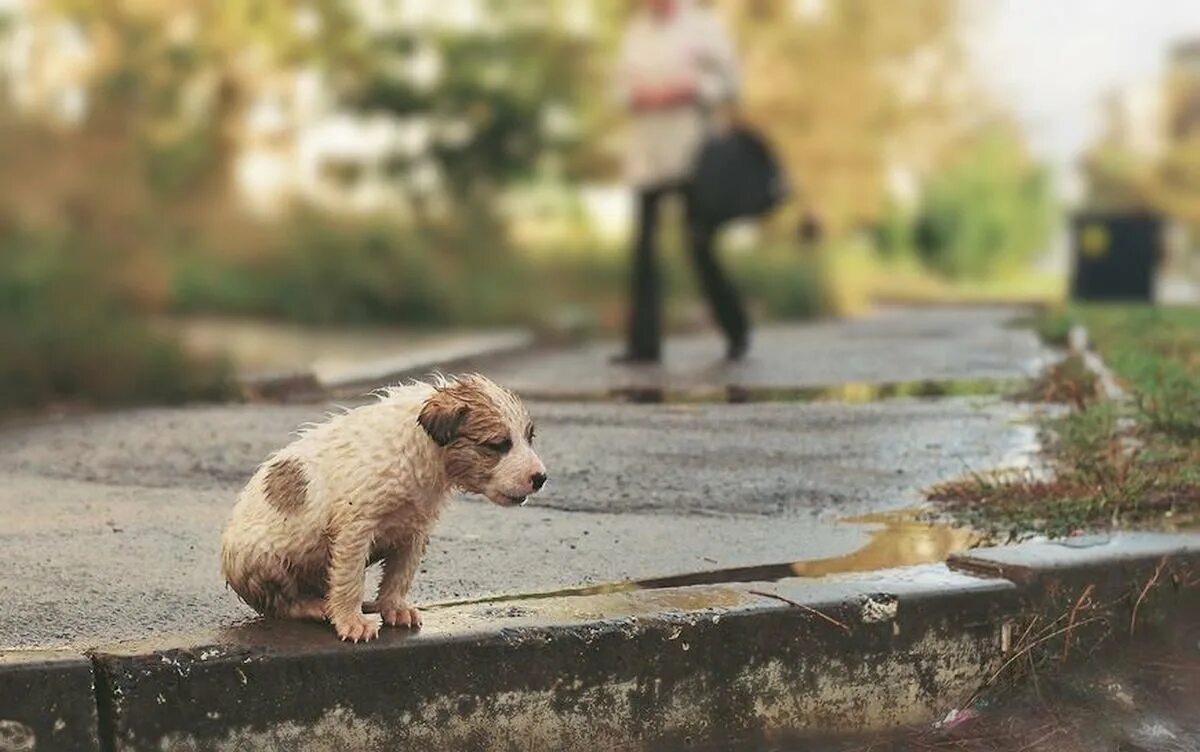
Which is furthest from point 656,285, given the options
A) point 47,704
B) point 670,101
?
point 47,704

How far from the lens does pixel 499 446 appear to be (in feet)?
9.39

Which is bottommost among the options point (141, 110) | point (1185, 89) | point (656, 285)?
point (656, 285)

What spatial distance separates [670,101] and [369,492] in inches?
265

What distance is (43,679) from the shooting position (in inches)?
106

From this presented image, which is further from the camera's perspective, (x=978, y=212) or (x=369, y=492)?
(x=978, y=212)

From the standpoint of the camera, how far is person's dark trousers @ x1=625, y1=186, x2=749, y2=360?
9.49 m

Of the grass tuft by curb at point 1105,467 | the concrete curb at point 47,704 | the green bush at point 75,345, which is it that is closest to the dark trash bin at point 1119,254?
the grass tuft by curb at point 1105,467

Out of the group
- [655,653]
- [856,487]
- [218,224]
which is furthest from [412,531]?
[218,224]

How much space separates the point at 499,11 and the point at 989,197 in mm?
12979

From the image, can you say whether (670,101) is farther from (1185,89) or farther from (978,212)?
(1185,89)

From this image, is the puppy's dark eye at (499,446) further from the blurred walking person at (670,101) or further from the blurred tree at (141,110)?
the blurred tree at (141,110)

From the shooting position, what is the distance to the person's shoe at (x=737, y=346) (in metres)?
10.3

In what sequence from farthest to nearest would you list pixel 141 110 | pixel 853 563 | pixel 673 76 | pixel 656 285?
pixel 141 110, pixel 656 285, pixel 673 76, pixel 853 563

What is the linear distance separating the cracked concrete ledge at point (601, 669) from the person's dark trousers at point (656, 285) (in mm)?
6082
